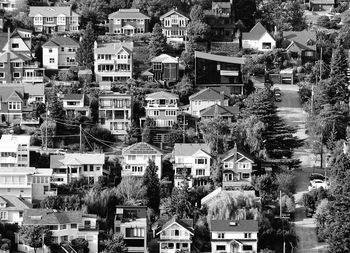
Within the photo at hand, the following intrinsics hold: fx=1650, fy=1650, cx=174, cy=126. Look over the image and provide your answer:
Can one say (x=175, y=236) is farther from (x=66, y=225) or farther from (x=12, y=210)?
(x=12, y=210)

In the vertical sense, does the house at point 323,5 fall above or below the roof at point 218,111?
above

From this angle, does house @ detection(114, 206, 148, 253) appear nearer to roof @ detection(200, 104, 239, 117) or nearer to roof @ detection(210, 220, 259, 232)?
roof @ detection(210, 220, 259, 232)

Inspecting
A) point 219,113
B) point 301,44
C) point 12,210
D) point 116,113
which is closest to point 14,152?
point 12,210

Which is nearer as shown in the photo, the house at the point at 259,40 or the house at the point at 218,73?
the house at the point at 218,73

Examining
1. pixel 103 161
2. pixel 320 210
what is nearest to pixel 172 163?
pixel 103 161

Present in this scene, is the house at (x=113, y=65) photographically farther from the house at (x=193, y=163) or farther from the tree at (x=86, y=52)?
the house at (x=193, y=163)

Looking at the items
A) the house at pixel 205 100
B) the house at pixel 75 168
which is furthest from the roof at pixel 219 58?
the house at pixel 75 168
